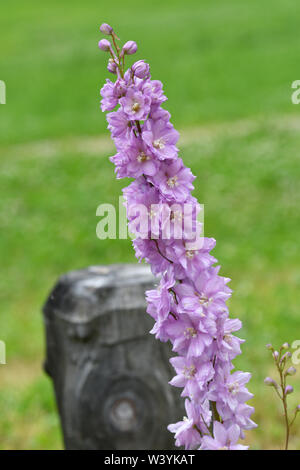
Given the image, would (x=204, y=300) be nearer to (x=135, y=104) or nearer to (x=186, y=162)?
(x=135, y=104)

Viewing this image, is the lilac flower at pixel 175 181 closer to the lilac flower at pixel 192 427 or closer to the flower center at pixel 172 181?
the flower center at pixel 172 181

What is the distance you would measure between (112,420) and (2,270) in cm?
592

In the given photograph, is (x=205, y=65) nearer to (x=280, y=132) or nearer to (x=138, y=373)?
(x=280, y=132)

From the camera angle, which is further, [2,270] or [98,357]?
[2,270]

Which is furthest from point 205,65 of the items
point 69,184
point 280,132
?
point 69,184

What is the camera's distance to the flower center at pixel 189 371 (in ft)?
5.56

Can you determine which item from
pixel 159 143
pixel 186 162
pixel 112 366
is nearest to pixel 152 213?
pixel 159 143

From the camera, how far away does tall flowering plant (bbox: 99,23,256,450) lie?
164 centimetres

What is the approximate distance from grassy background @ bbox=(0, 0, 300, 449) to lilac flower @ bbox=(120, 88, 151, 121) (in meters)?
3.96

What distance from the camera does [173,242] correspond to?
1651mm

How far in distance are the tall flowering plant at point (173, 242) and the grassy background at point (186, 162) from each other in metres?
3.64

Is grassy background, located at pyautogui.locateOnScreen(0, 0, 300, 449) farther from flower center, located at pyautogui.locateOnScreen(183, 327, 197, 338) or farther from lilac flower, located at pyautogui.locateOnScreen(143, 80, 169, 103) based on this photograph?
lilac flower, located at pyautogui.locateOnScreen(143, 80, 169, 103)

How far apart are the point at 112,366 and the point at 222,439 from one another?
78.1 inches

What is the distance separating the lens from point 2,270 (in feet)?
30.3
